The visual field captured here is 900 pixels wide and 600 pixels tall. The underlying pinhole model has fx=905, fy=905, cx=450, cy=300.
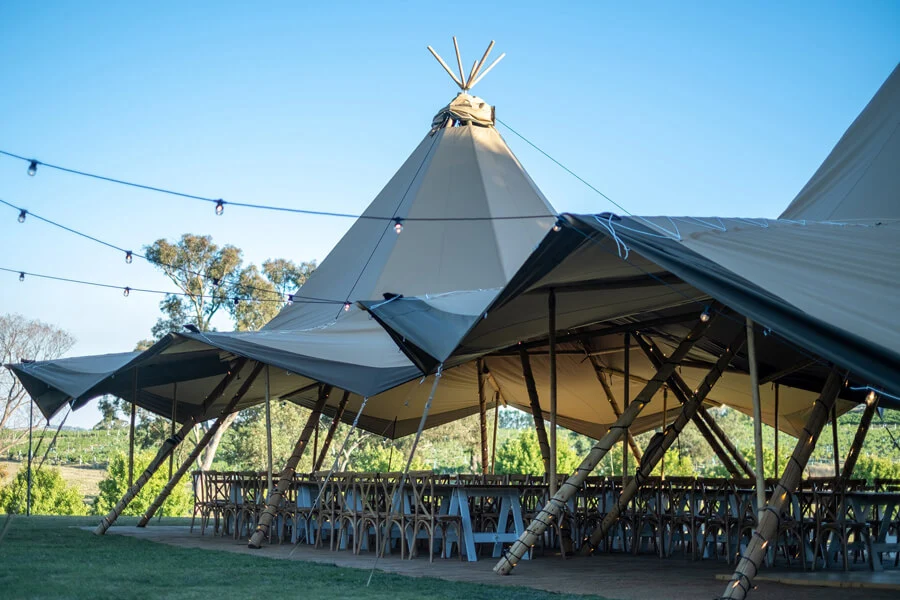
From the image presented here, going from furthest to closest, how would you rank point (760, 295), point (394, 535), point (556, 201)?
point (556, 201), point (394, 535), point (760, 295)

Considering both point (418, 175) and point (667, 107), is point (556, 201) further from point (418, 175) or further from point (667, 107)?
point (667, 107)

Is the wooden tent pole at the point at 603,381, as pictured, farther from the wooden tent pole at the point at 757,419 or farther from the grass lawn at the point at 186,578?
the wooden tent pole at the point at 757,419

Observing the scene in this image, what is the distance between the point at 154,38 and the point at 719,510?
16.6 m

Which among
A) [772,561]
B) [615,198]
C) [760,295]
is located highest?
[615,198]

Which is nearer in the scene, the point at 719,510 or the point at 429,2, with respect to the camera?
the point at 719,510

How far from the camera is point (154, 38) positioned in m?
19.8

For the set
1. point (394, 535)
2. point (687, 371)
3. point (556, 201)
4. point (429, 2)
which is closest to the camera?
point (394, 535)

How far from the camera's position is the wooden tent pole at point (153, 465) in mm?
9586

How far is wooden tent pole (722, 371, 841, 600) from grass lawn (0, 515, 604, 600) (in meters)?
1.02

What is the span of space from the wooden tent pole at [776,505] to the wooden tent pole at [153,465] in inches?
241

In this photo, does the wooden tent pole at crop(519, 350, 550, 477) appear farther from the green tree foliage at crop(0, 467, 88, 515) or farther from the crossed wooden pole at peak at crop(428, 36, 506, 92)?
the green tree foliage at crop(0, 467, 88, 515)

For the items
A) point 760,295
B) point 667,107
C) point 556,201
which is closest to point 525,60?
point 556,201

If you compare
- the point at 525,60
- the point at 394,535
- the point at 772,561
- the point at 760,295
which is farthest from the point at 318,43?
the point at 760,295

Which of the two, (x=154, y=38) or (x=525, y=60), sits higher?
(x=154, y=38)
